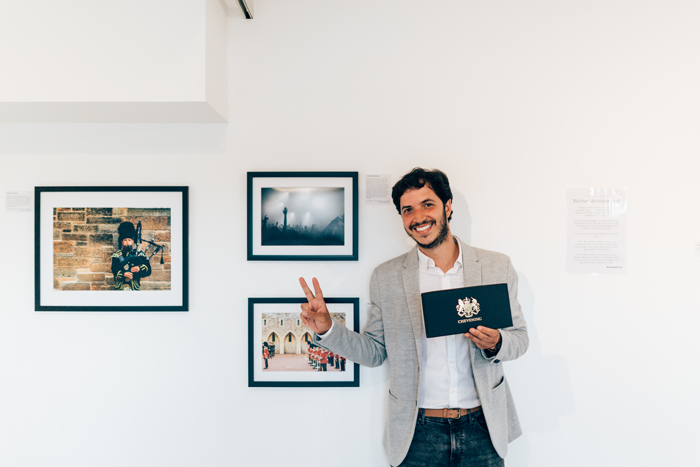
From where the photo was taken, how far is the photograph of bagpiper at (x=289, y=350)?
1.64m

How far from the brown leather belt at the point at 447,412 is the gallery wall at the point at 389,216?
0.31 metres

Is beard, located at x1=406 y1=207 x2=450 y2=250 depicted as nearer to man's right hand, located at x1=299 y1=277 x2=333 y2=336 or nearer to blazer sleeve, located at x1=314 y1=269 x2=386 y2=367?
blazer sleeve, located at x1=314 y1=269 x2=386 y2=367

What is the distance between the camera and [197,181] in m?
1.65

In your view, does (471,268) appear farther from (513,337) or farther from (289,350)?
(289,350)

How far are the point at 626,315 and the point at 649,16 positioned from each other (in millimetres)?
1368

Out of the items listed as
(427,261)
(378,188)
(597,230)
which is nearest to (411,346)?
(427,261)

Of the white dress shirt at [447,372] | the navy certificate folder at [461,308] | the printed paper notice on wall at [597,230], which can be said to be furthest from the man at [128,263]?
the printed paper notice on wall at [597,230]

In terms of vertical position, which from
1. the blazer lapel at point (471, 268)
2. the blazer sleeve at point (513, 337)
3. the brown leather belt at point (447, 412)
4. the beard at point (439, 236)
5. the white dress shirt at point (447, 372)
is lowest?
the brown leather belt at point (447, 412)

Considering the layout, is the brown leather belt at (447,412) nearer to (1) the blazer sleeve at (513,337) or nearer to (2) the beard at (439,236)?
(1) the blazer sleeve at (513,337)

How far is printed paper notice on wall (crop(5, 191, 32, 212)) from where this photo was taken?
1656 millimetres

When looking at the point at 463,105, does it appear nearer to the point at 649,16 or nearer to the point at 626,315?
the point at 649,16

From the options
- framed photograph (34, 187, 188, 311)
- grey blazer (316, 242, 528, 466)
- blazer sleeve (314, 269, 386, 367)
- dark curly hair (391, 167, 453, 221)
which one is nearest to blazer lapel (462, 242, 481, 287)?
grey blazer (316, 242, 528, 466)

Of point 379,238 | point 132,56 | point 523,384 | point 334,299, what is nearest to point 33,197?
point 132,56

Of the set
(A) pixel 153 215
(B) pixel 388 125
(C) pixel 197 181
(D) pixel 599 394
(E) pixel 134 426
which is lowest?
(E) pixel 134 426
